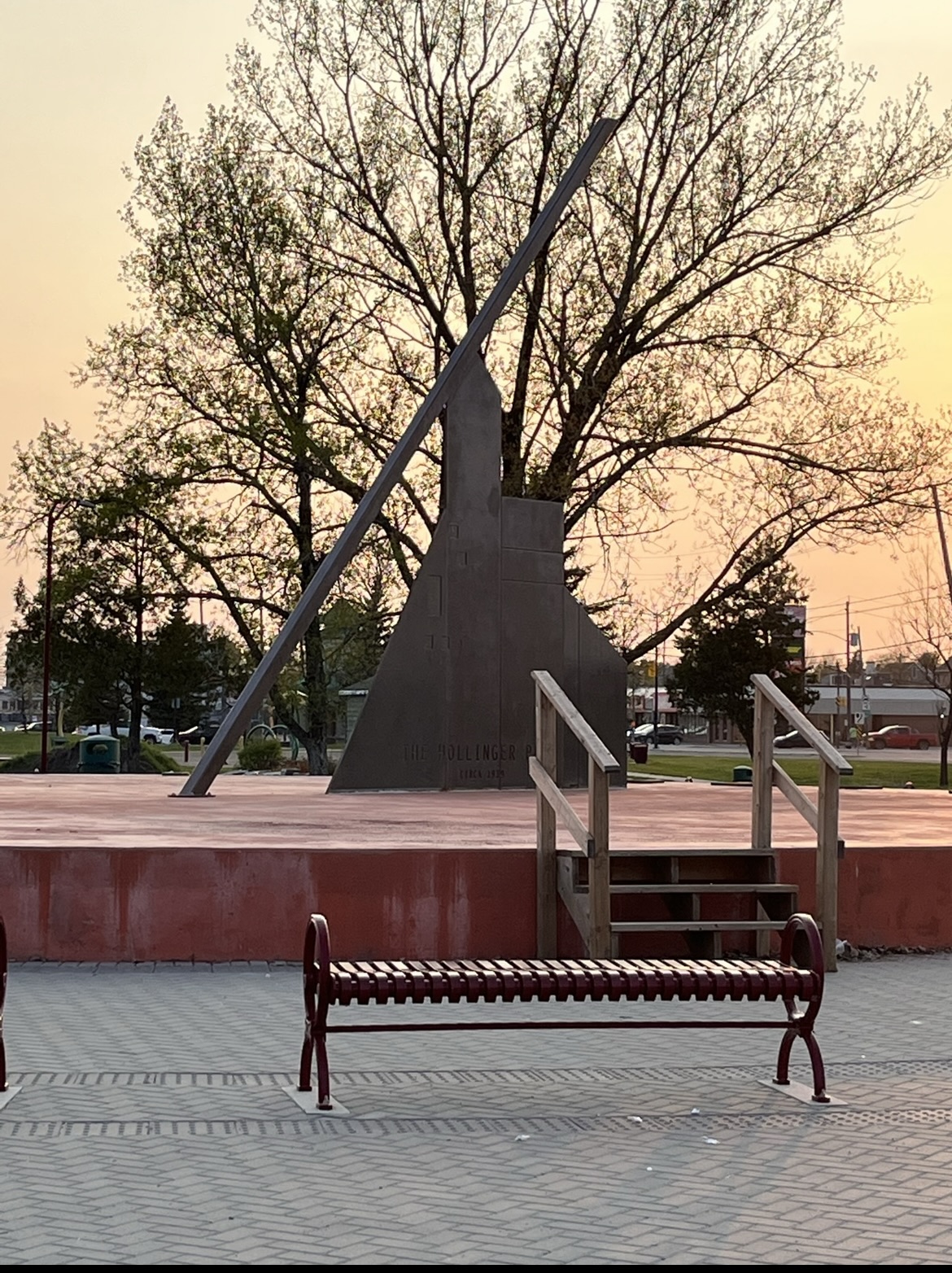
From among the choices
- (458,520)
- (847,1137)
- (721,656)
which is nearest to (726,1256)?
(847,1137)

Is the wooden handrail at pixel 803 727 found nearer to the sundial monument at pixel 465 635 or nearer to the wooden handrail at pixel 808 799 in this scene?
the wooden handrail at pixel 808 799

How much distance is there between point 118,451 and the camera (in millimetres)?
34469

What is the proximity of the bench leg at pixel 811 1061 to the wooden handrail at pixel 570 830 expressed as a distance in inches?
78.8

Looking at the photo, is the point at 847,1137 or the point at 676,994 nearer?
the point at 847,1137

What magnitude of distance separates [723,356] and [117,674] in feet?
96.4

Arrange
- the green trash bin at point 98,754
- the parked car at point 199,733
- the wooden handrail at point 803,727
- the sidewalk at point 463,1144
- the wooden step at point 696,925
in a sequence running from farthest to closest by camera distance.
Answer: the parked car at point 199,733, the green trash bin at point 98,754, the wooden handrail at point 803,727, the wooden step at point 696,925, the sidewalk at point 463,1144

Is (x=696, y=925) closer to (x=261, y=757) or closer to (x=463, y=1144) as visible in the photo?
(x=463, y=1144)

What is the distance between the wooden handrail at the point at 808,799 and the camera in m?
11.0

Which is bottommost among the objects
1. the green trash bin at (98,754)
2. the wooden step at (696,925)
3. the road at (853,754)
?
the wooden step at (696,925)

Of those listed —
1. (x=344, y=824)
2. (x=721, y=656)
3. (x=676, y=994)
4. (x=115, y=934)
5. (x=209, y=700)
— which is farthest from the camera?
(x=209, y=700)

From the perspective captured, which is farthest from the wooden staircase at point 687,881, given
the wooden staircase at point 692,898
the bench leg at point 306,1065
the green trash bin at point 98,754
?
the green trash bin at point 98,754

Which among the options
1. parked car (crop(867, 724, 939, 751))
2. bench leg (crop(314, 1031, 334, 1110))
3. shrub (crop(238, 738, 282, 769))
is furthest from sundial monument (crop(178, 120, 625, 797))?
parked car (crop(867, 724, 939, 751))

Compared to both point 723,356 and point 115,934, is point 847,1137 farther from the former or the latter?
point 723,356

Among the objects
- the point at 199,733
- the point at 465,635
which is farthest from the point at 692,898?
the point at 199,733
